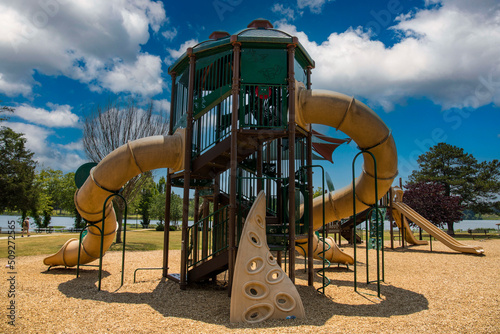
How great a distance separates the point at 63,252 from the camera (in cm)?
1052

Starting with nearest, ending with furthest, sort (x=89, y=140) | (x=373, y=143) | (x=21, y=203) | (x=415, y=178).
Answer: (x=373, y=143), (x=89, y=140), (x=21, y=203), (x=415, y=178)

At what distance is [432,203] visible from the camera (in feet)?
95.8

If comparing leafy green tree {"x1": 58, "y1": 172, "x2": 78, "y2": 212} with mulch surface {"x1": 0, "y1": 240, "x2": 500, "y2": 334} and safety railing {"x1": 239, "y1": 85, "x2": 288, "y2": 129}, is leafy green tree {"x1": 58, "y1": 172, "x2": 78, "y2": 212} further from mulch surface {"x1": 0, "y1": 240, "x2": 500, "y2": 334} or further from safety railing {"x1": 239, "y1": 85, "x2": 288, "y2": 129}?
safety railing {"x1": 239, "y1": 85, "x2": 288, "y2": 129}

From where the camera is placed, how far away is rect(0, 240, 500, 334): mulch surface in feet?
16.9

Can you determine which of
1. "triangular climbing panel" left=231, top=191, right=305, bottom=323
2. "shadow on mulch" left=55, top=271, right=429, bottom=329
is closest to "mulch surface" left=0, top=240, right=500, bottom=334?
"shadow on mulch" left=55, top=271, right=429, bottom=329

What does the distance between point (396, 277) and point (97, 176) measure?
28.6ft

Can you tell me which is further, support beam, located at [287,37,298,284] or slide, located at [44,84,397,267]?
slide, located at [44,84,397,267]

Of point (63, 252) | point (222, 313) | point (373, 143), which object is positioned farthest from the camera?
point (63, 252)

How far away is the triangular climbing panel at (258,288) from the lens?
18.0 feet

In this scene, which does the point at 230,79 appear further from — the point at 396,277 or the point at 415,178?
the point at 415,178

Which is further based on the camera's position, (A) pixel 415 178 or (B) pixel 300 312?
(A) pixel 415 178

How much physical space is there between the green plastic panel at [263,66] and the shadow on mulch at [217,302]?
4741mm

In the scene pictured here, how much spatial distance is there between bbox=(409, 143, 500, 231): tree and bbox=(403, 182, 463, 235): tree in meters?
8.89

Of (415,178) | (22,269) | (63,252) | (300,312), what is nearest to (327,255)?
(300,312)
